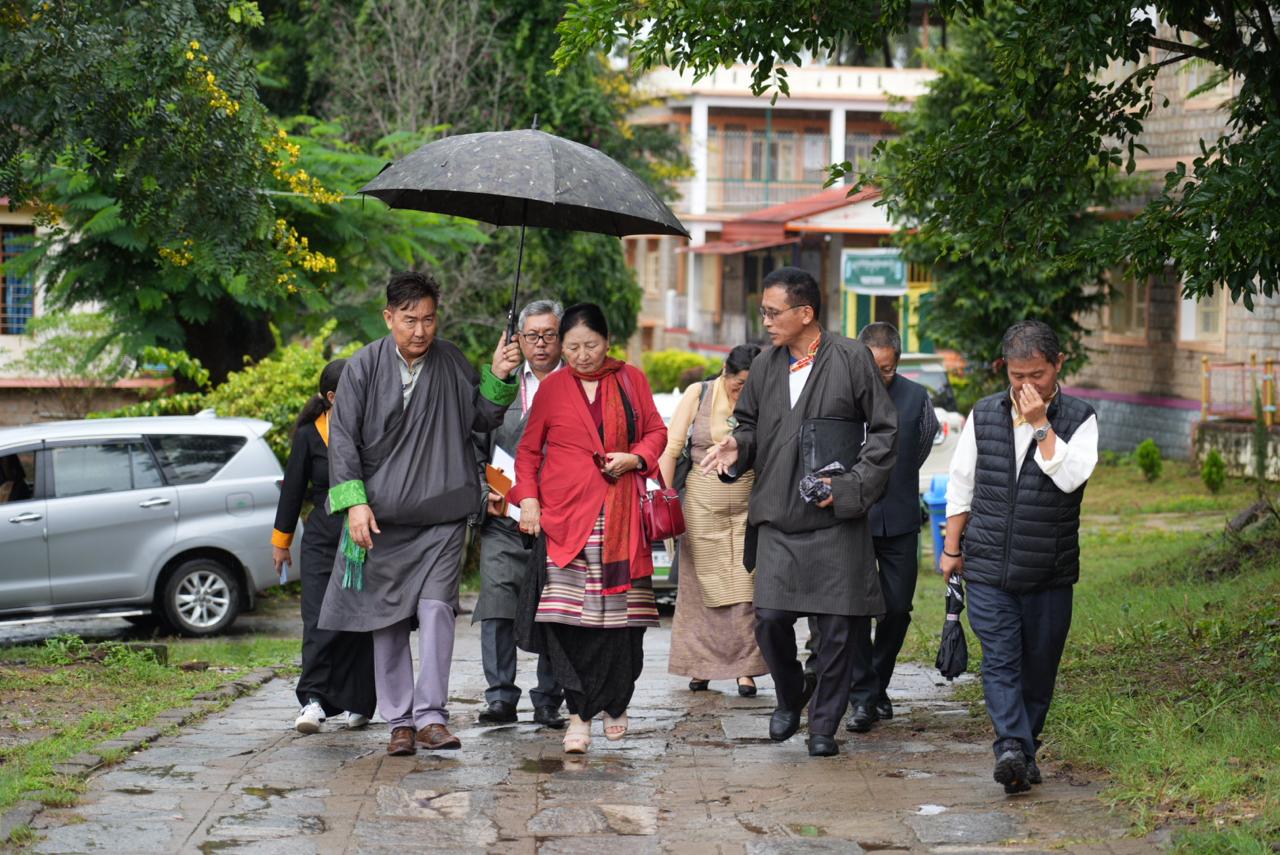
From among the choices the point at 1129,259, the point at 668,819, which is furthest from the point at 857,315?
the point at 668,819

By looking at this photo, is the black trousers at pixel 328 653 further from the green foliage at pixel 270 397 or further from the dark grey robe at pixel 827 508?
the green foliage at pixel 270 397

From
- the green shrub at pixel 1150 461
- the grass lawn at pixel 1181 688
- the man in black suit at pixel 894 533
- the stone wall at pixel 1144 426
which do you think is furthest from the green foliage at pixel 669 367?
the man in black suit at pixel 894 533

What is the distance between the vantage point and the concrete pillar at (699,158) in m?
45.9

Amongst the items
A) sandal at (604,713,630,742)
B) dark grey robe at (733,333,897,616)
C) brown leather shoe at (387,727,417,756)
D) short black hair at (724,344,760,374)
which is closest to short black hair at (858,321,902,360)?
short black hair at (724,344,760,374)

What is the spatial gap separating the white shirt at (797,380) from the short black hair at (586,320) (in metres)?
0.82

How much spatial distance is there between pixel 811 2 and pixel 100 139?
3923mm

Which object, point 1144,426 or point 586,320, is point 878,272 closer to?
point 1144,426

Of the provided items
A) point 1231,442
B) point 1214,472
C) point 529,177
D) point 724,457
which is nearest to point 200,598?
point 724,457

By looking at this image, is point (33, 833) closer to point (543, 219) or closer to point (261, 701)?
point (261, 701)

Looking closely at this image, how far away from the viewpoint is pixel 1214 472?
20188 mm

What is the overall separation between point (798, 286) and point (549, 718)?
2.38 meters

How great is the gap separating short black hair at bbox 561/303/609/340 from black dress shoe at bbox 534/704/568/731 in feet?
6.09

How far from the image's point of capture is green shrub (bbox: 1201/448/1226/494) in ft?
66.1

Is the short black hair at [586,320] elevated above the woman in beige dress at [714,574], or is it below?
above
